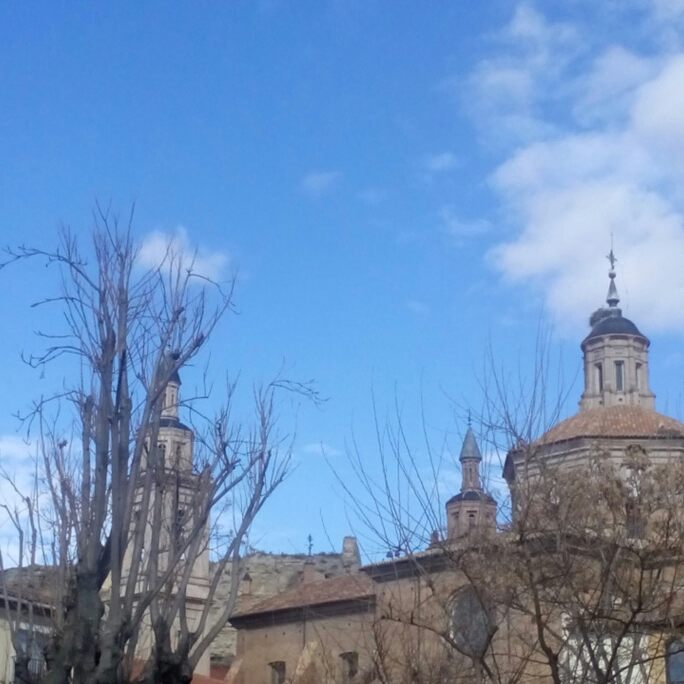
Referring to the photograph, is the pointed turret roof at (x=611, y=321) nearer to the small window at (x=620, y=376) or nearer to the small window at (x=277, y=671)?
the small window at (x=620, y=376)

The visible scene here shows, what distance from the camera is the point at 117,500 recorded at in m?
13.9

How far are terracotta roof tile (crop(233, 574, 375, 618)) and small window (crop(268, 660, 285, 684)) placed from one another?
1807 mm

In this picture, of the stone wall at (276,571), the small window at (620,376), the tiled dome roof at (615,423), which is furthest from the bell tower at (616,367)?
the stone wall at (276,571)

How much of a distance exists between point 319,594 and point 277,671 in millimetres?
3594

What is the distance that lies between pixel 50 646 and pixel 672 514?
6.92m

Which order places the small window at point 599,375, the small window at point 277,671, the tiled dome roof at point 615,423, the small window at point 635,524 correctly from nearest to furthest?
the small window at point 635,524, the small window at point 277,671, the tiled dome roof at point 615,423, the small window at point 599,375

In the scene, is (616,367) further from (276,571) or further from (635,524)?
(635,524)

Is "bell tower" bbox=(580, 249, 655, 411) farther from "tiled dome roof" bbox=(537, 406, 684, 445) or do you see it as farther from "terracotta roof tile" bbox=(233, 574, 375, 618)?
"terracotta roof tile" bbox=(233, 574, 375, 618)

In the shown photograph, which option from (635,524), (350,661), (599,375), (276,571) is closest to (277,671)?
(350,661)

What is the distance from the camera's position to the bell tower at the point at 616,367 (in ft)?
202

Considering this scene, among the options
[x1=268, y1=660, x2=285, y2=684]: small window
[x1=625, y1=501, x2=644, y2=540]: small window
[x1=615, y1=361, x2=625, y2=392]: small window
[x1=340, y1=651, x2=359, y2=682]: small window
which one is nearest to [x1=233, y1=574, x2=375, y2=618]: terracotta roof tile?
[x1=268, y1=660, x2=285, y2=684]: small window

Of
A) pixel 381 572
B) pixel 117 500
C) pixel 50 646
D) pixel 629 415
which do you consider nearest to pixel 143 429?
pixel 117 500

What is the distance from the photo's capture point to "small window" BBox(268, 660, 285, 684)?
43.7 meters

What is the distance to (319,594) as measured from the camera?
4256 cm
